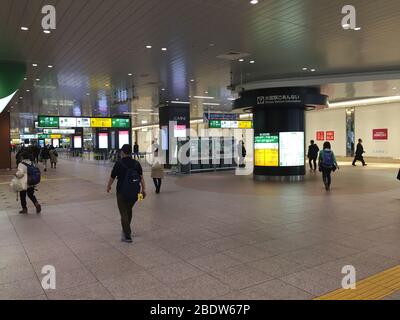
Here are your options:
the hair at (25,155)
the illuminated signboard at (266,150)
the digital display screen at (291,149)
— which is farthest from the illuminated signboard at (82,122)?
the hair at (25,155)

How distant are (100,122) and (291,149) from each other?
40.6 ft

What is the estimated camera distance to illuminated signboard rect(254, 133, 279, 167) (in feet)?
48.8

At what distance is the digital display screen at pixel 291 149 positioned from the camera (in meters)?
14.8

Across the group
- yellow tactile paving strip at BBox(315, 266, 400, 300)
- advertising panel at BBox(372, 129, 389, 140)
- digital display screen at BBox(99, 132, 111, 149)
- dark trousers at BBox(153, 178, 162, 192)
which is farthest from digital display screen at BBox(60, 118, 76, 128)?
yellow tactile paving strip at BBox(315, 266, 400, 300)

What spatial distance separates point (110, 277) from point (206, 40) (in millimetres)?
6773

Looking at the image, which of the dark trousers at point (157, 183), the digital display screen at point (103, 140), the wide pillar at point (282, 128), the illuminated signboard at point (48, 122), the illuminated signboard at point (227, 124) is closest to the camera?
the dark trousers at point (157, 183)

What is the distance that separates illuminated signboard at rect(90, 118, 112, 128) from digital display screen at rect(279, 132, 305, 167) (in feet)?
38.8

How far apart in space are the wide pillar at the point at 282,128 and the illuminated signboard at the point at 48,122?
11.5m

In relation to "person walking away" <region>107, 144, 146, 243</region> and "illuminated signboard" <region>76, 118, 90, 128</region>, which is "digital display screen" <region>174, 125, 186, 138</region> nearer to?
"illuminated signboard" <region>76, 118, 90, 128</region>

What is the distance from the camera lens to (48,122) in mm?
20594

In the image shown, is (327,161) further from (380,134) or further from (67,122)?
(67,122)

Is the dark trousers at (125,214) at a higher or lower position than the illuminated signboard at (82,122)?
lower

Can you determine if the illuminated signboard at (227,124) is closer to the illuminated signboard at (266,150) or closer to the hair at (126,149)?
the illuminated signboard at (266,150)

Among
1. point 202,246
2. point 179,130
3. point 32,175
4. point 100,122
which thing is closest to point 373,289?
point 202,246
